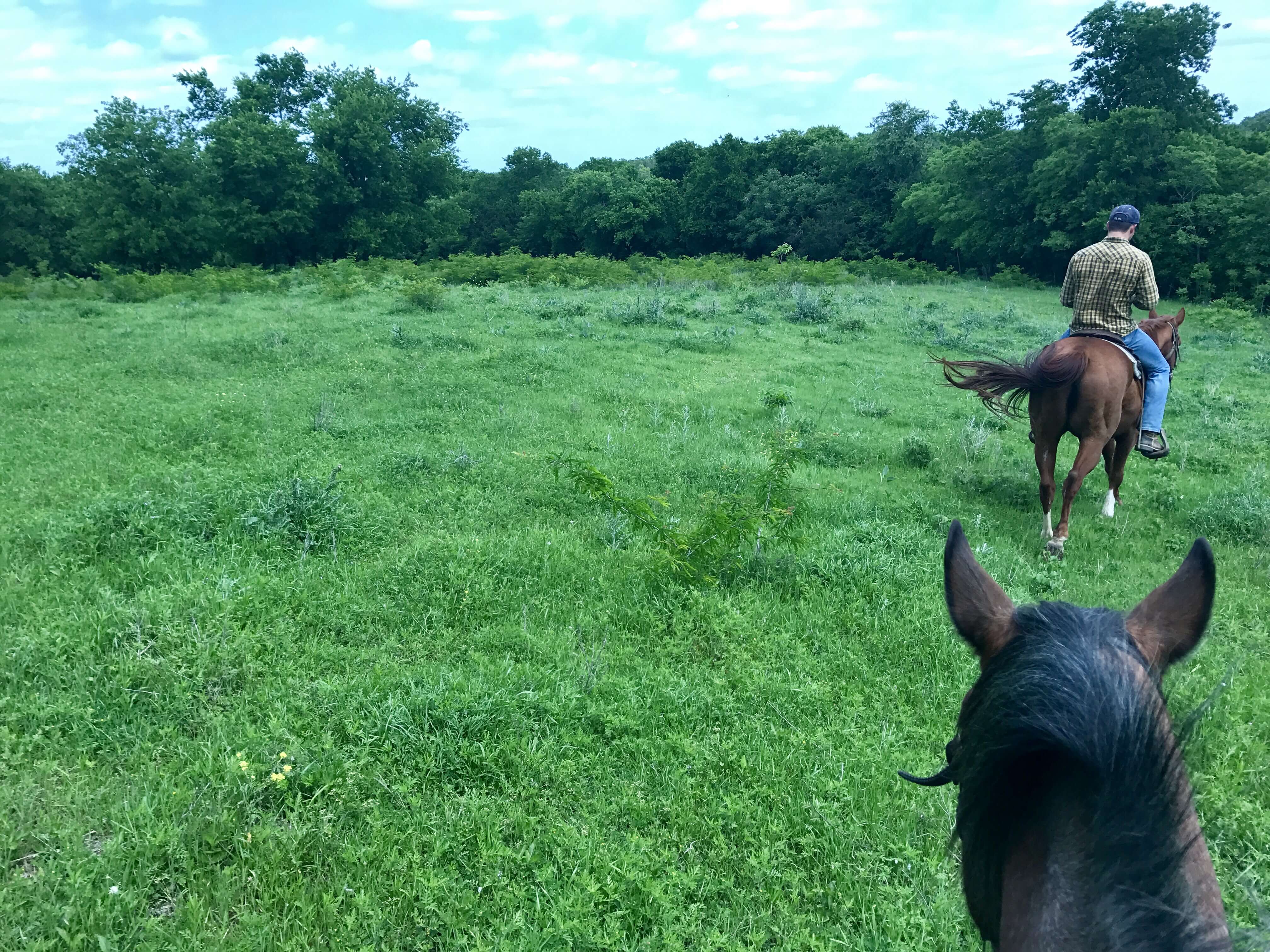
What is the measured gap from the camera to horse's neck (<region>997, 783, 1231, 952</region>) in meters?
0.97

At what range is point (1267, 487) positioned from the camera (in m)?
7.20

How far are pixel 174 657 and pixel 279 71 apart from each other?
48637 millimetres

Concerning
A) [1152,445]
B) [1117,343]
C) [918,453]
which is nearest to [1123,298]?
[1117,343]

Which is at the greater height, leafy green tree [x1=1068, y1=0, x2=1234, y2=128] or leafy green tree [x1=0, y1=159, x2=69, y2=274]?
leafy green tree [x1=1068, y1=0, x2=1234, y2=128]

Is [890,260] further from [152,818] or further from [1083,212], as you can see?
[152,818]

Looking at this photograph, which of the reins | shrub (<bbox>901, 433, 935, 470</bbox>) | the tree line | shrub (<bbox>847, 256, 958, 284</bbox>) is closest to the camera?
the reins

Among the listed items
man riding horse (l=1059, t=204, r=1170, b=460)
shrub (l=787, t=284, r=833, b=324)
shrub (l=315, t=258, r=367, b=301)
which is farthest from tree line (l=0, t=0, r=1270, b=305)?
man riding horse (l=1059, t=204, r=1170, b=460)

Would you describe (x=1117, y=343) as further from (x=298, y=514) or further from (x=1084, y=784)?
(x=298, y=514)

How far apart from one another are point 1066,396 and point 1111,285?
3.49ft

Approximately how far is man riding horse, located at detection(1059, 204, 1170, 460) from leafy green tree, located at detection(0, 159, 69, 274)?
46928 mm

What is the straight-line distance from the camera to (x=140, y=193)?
1316 inches

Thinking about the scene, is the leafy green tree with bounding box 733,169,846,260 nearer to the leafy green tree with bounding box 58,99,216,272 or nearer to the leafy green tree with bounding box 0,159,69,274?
the leafy green tree with bounding box 58,99,216,272

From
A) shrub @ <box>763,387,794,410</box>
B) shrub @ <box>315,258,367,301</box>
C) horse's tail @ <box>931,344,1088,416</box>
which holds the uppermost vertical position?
A: shrub @ <box>315,258,367,301</box>

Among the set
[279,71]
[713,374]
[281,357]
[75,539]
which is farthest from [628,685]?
[279,71]
